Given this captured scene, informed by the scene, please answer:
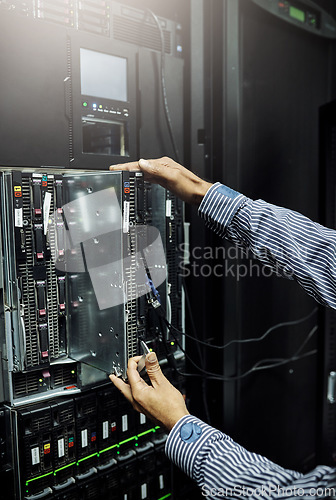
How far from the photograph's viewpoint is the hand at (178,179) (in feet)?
4.69

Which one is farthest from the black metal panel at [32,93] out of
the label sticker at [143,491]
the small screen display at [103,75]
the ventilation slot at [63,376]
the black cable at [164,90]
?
the label sticker at [143,491]

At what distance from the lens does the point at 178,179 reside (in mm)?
1449

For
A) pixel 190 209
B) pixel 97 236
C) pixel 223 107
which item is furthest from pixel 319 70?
pixel 97 236

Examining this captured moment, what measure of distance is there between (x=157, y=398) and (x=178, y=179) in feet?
2.27

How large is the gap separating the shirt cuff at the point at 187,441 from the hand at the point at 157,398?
0.16ft

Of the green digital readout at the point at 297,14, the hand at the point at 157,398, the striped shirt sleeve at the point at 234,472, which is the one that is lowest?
the striped shirt sleeve at the point at 234,472

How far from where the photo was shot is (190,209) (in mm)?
2105

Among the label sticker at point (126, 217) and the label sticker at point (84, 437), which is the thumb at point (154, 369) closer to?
the label sticker at point (126, 217)

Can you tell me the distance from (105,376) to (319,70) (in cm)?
215

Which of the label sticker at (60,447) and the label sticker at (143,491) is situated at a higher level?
the label sticker at (60,447)

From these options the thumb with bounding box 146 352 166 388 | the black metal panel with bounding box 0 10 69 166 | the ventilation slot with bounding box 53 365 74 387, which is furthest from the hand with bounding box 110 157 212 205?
the ventilation slot with bounding box 53 365 74 387

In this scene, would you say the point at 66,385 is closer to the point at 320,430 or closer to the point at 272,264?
the point at 272,264

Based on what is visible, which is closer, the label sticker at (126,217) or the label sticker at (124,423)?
the label sticker at (126,217)

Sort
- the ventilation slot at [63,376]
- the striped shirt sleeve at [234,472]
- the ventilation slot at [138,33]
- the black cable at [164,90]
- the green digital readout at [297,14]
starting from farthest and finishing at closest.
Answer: the green digital readout at [297,14] → the black cable at [164,90] → the ventilation slot at [138,33] → the ventilation slot at [63,376] → the striped shirt sleeve at [234,472]
